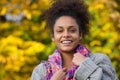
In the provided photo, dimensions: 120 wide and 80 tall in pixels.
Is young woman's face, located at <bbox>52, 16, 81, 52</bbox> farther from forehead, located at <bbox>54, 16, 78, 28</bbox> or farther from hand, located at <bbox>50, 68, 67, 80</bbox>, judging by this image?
hand, located at <bbox>50, 68, 67, 80</bbox>

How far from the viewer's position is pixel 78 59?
11.5ft

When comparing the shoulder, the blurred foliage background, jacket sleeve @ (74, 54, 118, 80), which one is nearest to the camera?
jacket sleeve @ (74, 54, 118, 80)

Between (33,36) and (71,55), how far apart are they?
8.07ft

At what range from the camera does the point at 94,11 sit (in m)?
5.73

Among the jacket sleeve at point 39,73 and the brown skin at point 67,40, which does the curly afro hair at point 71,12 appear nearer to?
the brown skin at point 67,40

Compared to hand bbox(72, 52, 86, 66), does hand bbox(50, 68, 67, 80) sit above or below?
below

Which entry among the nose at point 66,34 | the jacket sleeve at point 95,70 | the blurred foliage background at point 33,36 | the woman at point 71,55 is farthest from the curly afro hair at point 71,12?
the blurred foliage background at point 33,36

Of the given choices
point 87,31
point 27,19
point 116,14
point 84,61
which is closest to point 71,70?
point 84,61

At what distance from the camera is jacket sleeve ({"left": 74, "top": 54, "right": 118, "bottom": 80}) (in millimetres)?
3408

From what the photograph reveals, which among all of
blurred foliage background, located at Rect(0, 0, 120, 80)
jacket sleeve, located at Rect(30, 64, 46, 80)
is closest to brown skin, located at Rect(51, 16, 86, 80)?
jacket sleeve, located at Rect(30, 64, 46, 80)

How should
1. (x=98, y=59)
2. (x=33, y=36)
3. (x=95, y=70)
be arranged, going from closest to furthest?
(x=95, y=70) < (x=98, y=59) < (x=33, y=36)

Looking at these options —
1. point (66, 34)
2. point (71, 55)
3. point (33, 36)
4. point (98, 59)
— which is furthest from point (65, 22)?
point (33, 36)

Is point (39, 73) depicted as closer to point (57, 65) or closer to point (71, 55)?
point (57, 65)

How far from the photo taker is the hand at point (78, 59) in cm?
348
